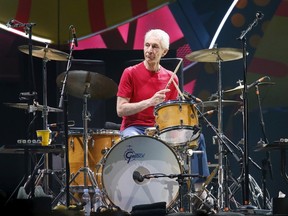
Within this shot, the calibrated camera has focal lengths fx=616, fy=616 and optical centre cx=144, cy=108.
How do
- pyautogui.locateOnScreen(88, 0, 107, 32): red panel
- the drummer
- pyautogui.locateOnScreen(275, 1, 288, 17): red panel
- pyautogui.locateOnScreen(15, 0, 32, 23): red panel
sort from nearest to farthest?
the drummer, pyautogui.locateOnScreen(15, 0, 32, 23): red panel, pyautogui.locateOnScreen(275, 1, 288, 17): red panel, pyautogui.locateOnScreen(88, 0, 107, 32): red panel

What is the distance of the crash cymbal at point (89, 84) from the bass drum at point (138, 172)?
93cm

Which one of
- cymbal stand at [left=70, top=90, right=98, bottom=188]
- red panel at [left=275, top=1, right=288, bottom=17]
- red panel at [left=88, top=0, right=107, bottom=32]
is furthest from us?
red panel at [left=88, top=0, right=107, bottom=32]

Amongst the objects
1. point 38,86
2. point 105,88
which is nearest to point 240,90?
point 105,88

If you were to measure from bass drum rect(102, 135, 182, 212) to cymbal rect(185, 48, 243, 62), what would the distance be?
1.32m

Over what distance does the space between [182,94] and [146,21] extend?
1938 mm

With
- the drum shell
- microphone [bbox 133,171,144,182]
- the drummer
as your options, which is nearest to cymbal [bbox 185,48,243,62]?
the drummer

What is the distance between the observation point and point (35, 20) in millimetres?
7094

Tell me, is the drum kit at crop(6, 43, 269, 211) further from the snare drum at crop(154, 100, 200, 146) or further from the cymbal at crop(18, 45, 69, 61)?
the cymbal at crop(18, 45, 69, 61)

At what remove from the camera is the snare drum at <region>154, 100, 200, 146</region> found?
17.0ft

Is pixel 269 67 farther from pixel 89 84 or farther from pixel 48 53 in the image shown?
pixel 48 53

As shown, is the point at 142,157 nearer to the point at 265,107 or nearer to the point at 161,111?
the point at 161,111

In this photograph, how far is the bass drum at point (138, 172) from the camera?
202 inches

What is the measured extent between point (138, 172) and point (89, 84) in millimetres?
1152

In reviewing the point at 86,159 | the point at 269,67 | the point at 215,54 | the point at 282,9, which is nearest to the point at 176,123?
the point at 86,159
